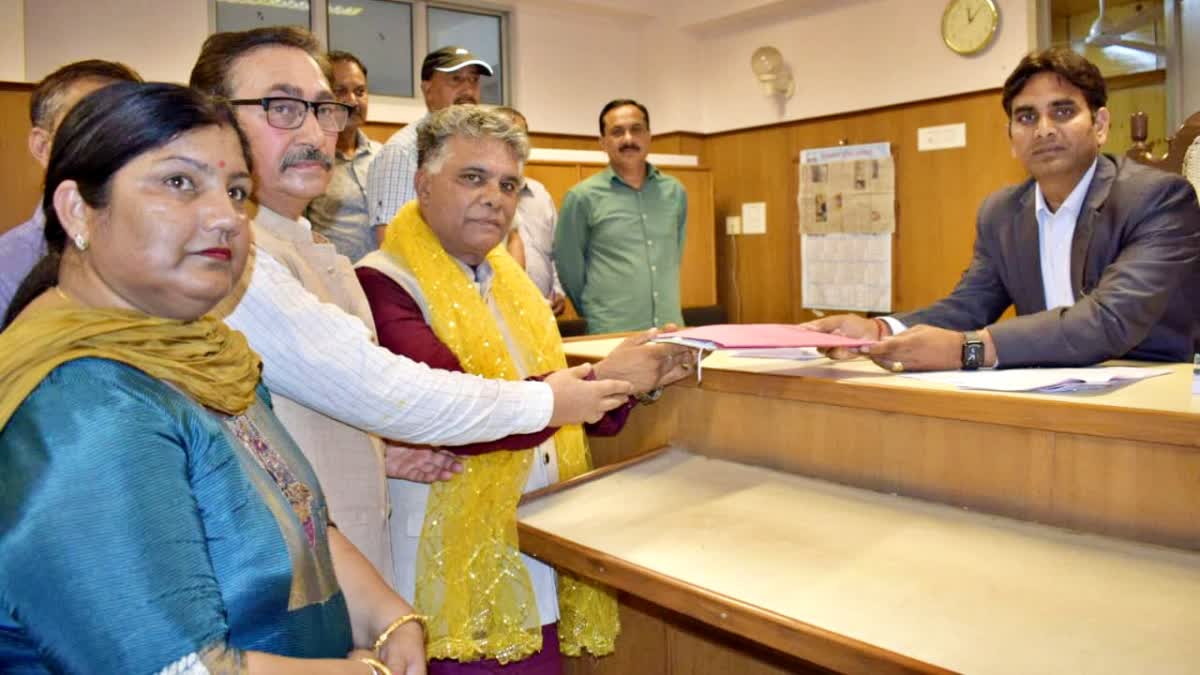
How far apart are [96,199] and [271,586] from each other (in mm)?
438

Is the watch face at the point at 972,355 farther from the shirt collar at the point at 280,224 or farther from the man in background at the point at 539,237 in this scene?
the man in background at the point at 539,237

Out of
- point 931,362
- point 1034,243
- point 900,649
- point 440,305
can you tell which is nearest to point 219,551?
point 900,649

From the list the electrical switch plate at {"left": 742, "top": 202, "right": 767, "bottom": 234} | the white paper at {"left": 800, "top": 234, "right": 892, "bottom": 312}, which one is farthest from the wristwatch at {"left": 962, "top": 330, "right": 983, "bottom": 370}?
the electrical switch plate at {"left": 742, "top": 202, "right": 767, "bottom": 234}

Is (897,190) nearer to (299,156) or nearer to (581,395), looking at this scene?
(581,395)

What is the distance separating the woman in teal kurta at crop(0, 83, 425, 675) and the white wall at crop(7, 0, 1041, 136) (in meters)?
4.67

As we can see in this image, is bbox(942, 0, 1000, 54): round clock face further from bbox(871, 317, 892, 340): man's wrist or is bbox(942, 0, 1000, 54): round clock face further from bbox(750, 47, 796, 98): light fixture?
bbox(871, 317, 892, 340): man's wrist

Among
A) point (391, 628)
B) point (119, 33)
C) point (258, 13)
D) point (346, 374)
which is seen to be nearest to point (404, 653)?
point (391, 628)

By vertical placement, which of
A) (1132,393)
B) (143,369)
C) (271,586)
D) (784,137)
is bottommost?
(271,586)

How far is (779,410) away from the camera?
1680mm

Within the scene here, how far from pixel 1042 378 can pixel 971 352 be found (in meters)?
0.20

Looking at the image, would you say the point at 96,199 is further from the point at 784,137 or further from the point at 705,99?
the point at 705,99

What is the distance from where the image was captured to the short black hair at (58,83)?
7.13 ft

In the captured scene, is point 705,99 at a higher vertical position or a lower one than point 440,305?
higher

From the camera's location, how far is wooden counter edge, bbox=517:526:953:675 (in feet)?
3.23
